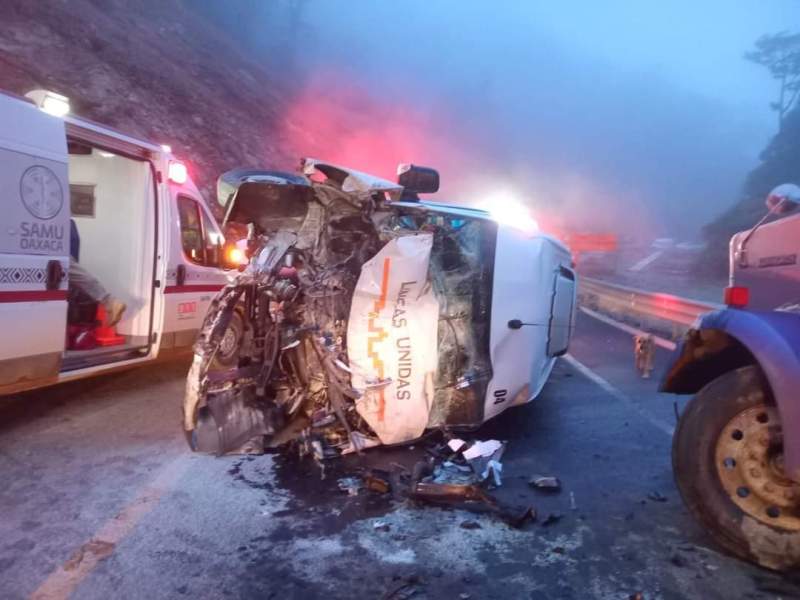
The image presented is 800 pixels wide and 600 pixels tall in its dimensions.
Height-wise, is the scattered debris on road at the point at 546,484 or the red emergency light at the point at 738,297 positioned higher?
the red emergency light at the point at 738,297

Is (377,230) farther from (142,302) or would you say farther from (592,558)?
(142,302)

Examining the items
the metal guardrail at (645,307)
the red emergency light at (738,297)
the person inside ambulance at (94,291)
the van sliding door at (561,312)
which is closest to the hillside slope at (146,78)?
the metal guardrail at (645,307)

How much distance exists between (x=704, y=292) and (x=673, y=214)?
4798 centimetres

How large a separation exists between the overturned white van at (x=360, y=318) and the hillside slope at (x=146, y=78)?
48.8ft

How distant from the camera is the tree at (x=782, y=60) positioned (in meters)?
50.2

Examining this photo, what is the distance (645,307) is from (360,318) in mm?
8680

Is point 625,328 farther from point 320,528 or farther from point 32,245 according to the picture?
point 32,245

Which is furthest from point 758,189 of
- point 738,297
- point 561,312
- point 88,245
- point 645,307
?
point 738,297

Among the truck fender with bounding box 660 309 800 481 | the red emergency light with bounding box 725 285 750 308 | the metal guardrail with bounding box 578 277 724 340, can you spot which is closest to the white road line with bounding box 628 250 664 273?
the metal guardrail with bounding box 578 277 724 340

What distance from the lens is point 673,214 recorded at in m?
66.1

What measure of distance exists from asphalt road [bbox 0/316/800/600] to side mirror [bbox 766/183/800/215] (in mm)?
1848

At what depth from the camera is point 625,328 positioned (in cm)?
1163

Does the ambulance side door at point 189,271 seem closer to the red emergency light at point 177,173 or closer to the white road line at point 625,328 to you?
the red emergency light at point 177,173

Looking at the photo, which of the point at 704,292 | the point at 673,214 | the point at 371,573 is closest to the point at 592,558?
the point at 371,573
